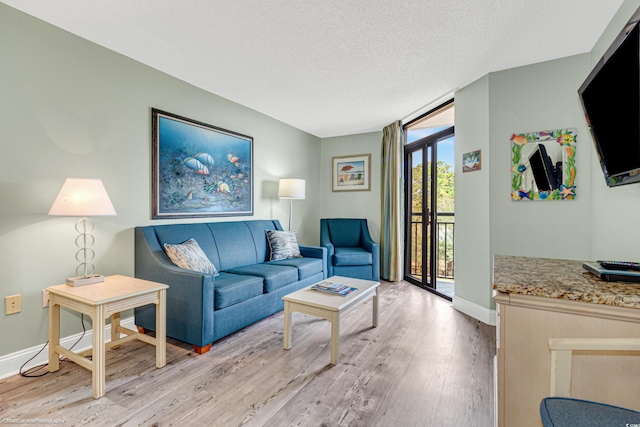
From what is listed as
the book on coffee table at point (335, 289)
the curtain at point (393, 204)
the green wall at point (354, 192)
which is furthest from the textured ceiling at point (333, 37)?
the book on coffee table at point (335, 289)

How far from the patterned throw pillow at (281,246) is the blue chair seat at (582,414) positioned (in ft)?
9.90

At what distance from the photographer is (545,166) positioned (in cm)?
247

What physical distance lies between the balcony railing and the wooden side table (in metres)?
3.21

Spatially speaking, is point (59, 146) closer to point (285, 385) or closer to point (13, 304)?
point (13, 304)

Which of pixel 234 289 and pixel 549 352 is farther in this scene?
pixel 234 289

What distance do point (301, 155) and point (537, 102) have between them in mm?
3171

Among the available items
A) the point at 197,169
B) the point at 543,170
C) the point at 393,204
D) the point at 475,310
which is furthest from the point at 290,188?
the point at 543,170

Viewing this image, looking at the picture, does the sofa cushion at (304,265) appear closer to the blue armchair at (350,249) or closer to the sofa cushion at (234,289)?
the blue armchair at (350,249)

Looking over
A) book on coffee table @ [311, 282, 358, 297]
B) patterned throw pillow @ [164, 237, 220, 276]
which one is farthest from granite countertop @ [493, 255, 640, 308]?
patterned throw pillow @ [164, 237, 220, 276]

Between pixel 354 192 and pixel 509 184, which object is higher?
pixel 354 192

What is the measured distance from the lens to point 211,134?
3326 millimetres

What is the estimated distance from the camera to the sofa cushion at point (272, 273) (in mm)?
2877

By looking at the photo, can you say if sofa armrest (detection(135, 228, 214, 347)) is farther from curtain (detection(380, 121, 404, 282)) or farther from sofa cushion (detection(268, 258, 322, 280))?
curtain (detection(380, 121, 404, 282))

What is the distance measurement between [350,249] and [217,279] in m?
2.34
